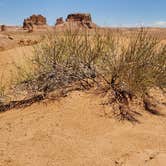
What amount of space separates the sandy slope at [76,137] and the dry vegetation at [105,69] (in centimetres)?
51

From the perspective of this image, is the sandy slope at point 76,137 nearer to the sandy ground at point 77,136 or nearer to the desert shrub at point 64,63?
the sandy ground at point 77,136

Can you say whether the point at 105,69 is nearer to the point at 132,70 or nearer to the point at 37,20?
the point at 132,70

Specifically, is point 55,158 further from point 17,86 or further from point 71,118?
point 17,86

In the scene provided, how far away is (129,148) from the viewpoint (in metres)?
5.57

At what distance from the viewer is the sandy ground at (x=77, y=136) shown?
5.20 meters

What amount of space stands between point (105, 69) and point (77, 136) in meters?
2.28

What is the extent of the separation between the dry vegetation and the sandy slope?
0.51 meters

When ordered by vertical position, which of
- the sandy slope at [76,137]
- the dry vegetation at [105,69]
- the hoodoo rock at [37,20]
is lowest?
the hoodoo rock at [37,20]

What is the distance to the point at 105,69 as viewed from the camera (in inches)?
307

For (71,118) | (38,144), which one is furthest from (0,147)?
Result: (71,118)

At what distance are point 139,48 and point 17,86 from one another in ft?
9.20

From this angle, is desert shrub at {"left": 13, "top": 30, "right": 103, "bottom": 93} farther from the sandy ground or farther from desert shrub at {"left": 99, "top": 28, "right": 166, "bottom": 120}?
the sandy ground

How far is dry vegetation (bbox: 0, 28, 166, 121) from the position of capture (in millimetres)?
7410

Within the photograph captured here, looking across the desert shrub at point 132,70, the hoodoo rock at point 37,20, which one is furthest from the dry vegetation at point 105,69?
the hoodoo rock at point 37,20
